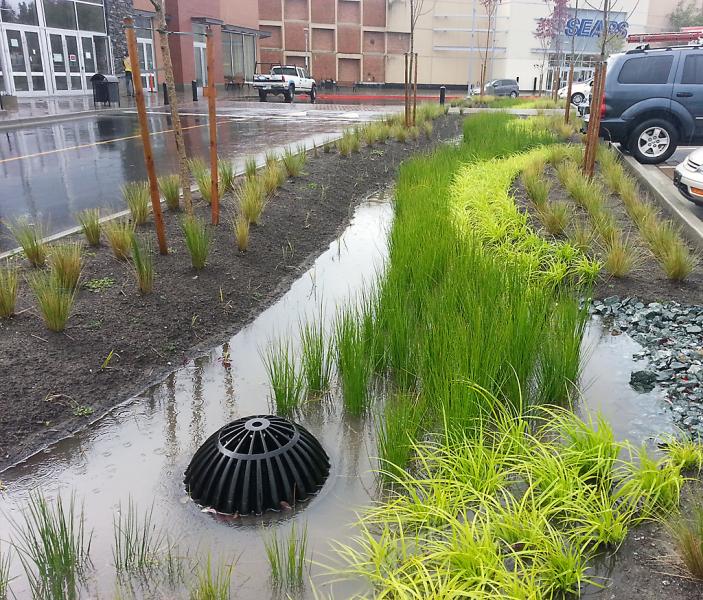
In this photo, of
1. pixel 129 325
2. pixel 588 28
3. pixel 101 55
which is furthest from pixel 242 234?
pixel 588 28

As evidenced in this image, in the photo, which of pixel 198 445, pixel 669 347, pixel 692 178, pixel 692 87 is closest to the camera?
pixel 198 445

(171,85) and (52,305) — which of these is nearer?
(52,305)

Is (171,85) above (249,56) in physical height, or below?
below

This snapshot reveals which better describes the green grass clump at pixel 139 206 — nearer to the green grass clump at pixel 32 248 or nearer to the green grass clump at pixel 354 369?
the green grass clump at pixel 32 248

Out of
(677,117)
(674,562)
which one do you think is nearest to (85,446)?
(674,562)

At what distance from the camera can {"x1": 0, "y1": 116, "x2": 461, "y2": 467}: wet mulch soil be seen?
4.08 meters

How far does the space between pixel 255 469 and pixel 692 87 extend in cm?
1168

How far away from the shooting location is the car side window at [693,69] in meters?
11.8

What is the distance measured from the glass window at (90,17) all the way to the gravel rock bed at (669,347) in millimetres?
32615

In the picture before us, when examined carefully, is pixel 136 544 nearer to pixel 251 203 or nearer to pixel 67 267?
pixel 67 267

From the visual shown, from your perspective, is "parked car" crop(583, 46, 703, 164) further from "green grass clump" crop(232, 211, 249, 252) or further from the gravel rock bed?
"green grass clump" crop(232, 211, 249, 252)

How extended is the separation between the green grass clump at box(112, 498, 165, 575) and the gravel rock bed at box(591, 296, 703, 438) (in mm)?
2810

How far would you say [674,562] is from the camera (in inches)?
109

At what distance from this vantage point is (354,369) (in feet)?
13.1
